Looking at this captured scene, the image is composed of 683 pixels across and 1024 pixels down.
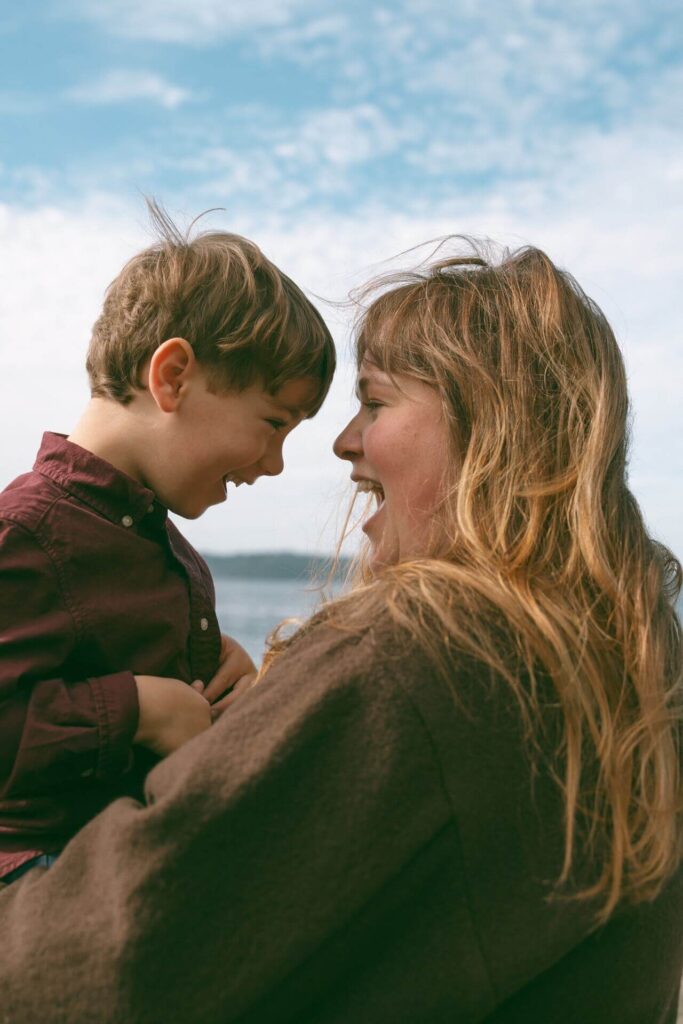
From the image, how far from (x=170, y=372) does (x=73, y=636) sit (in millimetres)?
692

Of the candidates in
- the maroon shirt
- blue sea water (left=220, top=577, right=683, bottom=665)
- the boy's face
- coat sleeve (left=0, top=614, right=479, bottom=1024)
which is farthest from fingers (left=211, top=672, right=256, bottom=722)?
coat sleeve (left=0, top=614, right=479, bottom=1024)

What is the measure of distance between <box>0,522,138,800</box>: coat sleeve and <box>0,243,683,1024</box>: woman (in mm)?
273

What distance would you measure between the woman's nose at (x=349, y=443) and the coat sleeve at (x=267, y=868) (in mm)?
864

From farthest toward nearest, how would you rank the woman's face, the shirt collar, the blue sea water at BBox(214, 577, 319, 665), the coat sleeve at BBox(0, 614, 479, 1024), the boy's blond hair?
the blue sea water at BBox(214, 577, 319, 665) < the boy's blond hair < the shirt collar < the woman's face < the coat sleeve at BBox(0, 614, 479, 1024)

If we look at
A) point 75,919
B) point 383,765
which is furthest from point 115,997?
point 383,765

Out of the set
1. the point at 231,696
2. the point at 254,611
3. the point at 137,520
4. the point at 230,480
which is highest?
the point at 230,480

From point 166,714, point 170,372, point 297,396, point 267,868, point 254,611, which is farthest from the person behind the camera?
point 254,611

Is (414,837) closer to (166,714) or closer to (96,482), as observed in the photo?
(166,714)

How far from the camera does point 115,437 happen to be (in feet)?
7.44

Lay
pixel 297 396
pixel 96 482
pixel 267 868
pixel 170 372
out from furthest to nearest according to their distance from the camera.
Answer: pixel 297 396, pixel 170 372, pixel 96 482, pixel 267 868

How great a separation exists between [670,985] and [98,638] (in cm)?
118

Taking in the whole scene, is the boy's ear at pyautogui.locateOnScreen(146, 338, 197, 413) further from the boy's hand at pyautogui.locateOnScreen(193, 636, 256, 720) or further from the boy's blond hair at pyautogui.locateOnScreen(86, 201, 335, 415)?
the boy's hand at pyautogui.locateOnScreen(193, 636, 256, 720)

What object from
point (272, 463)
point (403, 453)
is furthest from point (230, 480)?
point (403, 453)

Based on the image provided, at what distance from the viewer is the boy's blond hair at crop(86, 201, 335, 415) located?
7.70 ft
